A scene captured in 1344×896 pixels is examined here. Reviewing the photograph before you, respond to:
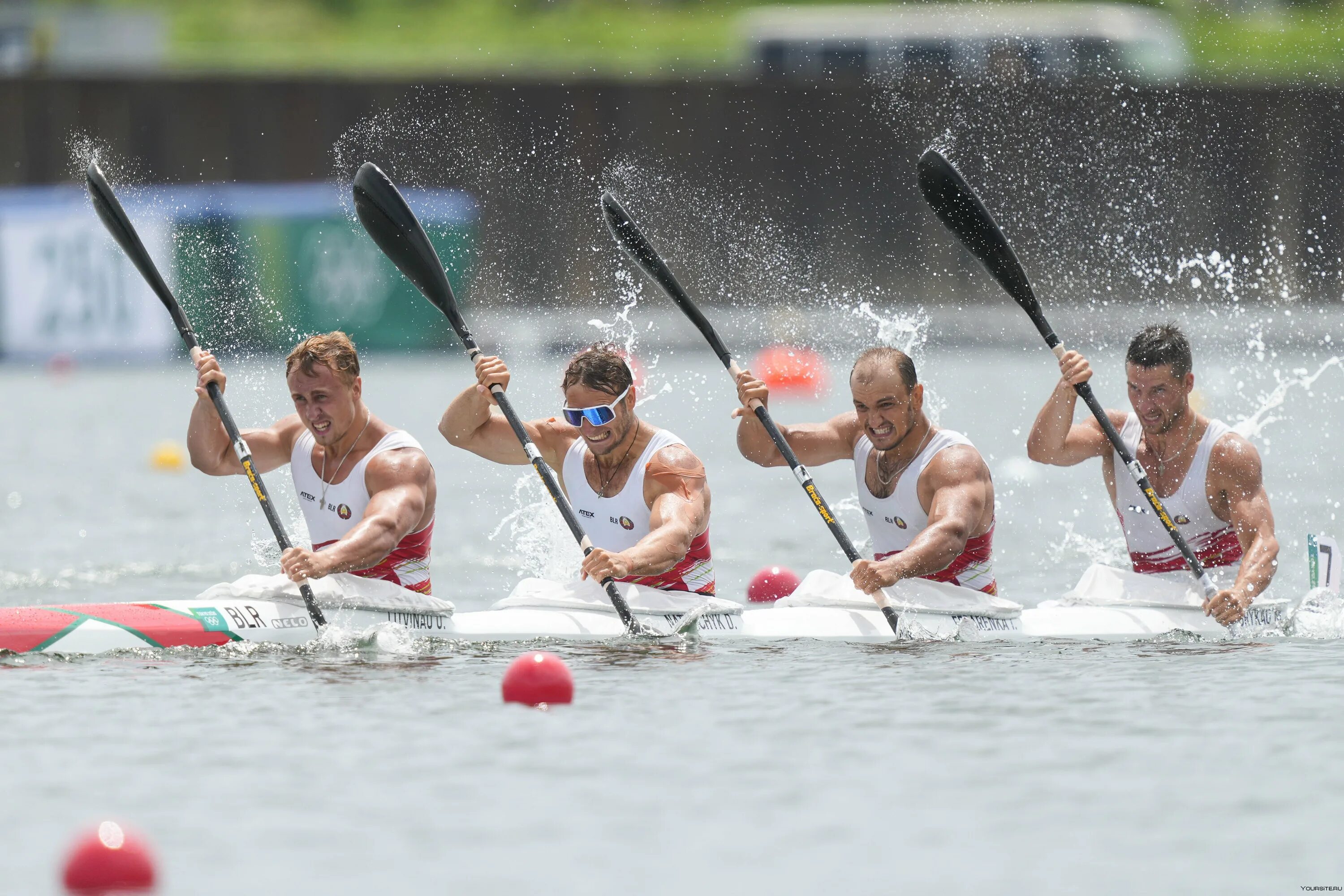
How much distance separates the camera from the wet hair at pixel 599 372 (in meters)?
7.55

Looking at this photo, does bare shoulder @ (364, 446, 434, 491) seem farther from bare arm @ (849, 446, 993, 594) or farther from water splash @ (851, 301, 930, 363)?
water splash @ (851, 301, 930, 363)

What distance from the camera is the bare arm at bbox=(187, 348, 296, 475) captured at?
7.82 metres

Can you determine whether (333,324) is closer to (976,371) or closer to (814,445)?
(976,371)

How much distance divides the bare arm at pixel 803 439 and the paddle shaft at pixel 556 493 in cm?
89

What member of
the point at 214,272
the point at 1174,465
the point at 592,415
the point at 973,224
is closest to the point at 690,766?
the point at 592,415

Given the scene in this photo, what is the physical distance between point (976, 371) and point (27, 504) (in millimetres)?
14608

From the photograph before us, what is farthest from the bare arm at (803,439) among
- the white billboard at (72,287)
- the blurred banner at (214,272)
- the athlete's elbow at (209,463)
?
the white billboard at (72,287)

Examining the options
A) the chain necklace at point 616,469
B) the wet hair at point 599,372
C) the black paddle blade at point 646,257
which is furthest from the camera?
the black paddle blade at point 646,257

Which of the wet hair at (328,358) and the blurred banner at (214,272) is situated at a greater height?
→ the blurred banner at (214,272)

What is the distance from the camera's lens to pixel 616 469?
7.94 m

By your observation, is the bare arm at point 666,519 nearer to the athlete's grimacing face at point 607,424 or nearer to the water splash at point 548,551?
the athlete's grimacing face at point 607,424

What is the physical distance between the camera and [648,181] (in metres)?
28.5

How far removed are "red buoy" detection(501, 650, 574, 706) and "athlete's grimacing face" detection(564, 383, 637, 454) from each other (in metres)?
1.47

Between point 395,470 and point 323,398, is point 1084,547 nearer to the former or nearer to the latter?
point 395,470
